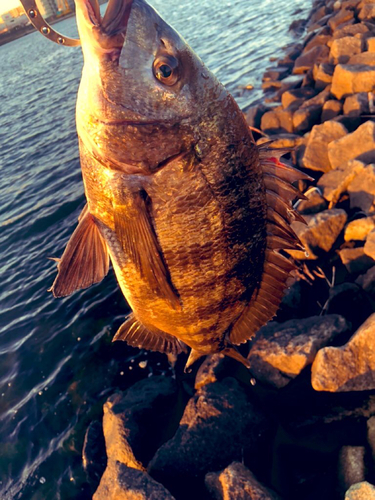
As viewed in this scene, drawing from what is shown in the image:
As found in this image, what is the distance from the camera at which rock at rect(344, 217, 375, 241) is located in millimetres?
5133

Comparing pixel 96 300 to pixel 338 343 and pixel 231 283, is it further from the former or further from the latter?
pixel 231 283

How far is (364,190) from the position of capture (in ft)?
18.4

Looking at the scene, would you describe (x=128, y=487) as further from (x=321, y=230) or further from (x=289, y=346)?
(x=321, y=230)

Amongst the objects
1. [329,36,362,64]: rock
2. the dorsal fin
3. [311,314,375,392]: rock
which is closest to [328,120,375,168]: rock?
[311,314,375,392]: rock

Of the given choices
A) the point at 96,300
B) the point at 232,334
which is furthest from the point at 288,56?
the point at 232,334

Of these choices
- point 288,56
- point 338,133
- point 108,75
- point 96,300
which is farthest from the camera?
point 288,56

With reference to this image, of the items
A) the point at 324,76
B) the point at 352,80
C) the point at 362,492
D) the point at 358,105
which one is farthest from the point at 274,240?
the point at 324,76

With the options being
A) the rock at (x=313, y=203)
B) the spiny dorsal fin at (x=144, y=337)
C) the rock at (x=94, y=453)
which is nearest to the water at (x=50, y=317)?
the rock at (x=94, y=453)

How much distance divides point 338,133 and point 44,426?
6.82 meters

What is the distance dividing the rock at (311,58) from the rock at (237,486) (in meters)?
12.3

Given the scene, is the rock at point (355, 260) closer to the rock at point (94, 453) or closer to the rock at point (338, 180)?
the rock at point (338, 180)

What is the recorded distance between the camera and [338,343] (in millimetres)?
4250

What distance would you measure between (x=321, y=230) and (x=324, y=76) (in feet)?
20.0

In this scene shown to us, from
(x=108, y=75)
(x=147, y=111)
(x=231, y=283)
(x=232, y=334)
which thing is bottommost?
(x=232, y=334)
